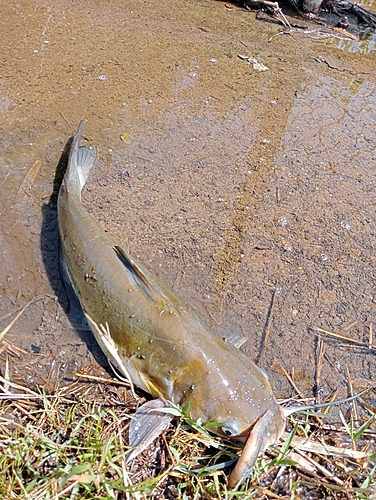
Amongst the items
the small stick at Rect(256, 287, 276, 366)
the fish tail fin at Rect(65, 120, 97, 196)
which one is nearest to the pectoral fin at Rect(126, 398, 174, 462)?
the small stick at Rect(256, 287, 276, 366)

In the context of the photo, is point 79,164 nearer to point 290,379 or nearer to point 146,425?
point 146,425

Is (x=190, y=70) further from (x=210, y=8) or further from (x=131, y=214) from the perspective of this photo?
(x=131, y=214)

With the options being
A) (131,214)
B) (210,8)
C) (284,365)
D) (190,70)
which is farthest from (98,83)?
(284,365)

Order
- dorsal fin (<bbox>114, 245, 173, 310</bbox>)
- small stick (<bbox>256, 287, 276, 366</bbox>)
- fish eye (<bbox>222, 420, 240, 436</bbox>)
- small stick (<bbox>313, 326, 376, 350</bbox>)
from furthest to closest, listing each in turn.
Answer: small stick (<bbox>313, 326, 376, 350</bbox>)
small stick (<bbox>256, 287, 276, 366</bbox>)
dorsal fin (<bbox>114, 245, 173, 310</bbox>)
fish eye (<bbox>222, 420, 240, 436</bbox>)

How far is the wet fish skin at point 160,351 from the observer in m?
2.17

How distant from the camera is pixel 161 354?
7.88 ft

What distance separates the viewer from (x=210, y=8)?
6.47 meters

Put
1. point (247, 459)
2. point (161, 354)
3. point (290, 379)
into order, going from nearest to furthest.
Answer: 1. point (247, 459)
2. point (161, 354)
3. point (290, 379)

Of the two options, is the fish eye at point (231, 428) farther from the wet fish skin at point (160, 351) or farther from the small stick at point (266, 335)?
the small stick at point (266, 335)

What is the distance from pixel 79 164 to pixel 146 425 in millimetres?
2155

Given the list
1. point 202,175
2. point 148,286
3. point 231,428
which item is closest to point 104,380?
point 148,286

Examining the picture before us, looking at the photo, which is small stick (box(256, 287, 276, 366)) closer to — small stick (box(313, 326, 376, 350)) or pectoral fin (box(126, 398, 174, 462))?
small stick (box(313, 326, 376, 350))

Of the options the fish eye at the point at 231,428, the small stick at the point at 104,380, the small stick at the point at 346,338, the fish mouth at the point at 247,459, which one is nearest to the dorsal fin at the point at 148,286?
the small stick at the point at 104,380

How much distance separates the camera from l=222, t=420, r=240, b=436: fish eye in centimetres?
214
